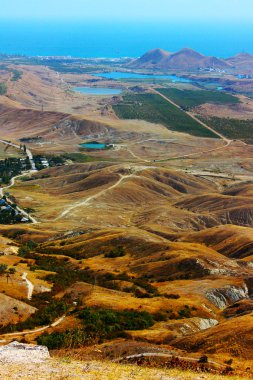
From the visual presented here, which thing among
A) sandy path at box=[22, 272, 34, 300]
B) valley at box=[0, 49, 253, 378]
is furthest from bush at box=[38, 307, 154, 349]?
sandy path at box=[22, 272, 34, 300]

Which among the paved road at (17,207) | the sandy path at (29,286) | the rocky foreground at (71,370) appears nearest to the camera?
the rocky foreground at (71,370)

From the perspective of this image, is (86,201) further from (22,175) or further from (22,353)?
(22,353)

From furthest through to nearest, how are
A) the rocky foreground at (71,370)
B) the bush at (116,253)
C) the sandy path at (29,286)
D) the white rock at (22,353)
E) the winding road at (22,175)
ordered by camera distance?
1. the winding road at (22,175)
2. the bush at (116,253)
3. the sandy path at (29,286)
4. the white rock at (22,353)
5. the rocky foreground at (71,370)

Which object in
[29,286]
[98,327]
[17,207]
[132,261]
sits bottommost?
[17,207]

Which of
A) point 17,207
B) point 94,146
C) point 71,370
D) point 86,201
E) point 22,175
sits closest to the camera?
point 71,370

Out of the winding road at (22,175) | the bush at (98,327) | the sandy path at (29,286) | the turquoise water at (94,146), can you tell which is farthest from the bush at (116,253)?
the turquoise water at (94,146)

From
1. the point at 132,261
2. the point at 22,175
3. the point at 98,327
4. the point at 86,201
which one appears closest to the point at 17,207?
the point at 86,201

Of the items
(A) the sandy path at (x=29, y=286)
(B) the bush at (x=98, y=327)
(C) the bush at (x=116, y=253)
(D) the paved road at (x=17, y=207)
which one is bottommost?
(D) the paved road at (x=17, y=207)

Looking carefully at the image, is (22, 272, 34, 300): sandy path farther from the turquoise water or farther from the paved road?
the turquoise water

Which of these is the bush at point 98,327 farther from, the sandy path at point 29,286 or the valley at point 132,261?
the sandy path at point 29,286

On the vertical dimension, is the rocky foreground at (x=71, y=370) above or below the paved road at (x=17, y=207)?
above

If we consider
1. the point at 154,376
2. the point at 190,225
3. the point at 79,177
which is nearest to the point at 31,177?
the point at 79,177

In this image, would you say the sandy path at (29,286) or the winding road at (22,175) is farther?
the winding road at (22,175)
